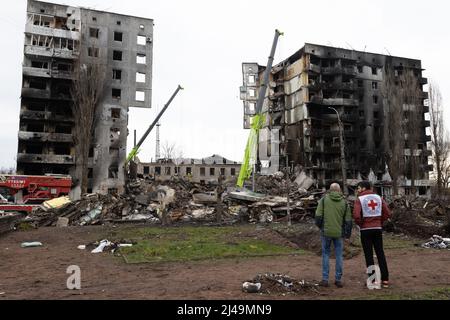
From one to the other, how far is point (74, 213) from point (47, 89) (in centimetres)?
2522

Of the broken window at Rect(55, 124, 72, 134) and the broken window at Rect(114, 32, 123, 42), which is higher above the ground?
the broken window at Rect(114, 32, 123, 42)

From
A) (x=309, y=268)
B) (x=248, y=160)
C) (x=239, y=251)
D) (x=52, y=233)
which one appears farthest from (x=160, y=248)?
(x=248, y=160)

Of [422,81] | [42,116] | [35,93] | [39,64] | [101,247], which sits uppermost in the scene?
[422,81]

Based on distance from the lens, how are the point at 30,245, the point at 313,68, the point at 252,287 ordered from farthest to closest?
the point at 313,68
the point at 30,245
the point at 252,287

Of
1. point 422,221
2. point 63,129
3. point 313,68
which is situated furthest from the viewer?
point 313,68

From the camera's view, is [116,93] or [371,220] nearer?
[371,220]

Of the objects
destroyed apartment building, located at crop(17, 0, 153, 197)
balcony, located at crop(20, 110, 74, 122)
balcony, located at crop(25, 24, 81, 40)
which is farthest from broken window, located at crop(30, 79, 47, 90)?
balcony, located at crop(25, 24, 81, 40)

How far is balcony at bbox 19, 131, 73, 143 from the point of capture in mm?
42688

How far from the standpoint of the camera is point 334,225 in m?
7.15

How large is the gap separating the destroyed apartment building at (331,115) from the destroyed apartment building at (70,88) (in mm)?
17923

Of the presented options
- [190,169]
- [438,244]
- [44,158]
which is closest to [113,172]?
[44,158]

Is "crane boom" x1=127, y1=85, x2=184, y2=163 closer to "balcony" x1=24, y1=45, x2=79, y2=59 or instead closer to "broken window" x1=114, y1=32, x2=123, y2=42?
"broken window" x1=114, y1=32, x2=123, y2=42

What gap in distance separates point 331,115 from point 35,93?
1608 inches

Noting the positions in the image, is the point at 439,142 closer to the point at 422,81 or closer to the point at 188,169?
the point at 422,81
